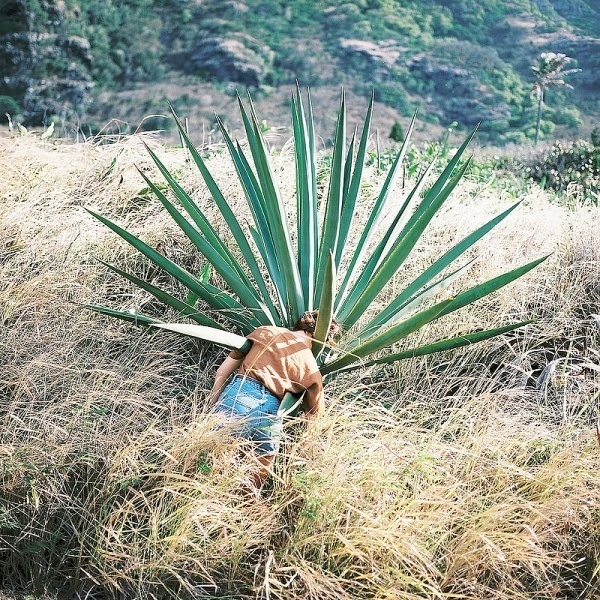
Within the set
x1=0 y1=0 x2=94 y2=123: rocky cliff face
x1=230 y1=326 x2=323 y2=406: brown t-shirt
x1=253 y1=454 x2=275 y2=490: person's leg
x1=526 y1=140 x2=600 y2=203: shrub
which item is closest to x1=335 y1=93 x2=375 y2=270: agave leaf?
x1=230 y1=326 x2=323 y2=406: brown t-shirt

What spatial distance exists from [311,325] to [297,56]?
2797 cm

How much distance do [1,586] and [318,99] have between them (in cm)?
2533

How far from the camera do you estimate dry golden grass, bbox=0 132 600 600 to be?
101 inches

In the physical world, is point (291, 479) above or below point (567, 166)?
above

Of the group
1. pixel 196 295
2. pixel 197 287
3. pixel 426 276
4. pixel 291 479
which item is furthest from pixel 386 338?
pixel 196 295

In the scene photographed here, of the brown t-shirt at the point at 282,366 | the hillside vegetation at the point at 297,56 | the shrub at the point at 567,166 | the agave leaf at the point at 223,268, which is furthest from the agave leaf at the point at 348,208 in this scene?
the hillside vegetation at the point at 297,56

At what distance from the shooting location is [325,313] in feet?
9.36

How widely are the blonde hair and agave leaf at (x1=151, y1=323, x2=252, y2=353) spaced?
0.23 metres

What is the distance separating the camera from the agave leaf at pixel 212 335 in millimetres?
2648

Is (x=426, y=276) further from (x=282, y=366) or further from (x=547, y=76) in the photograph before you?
(x=547, y=76)

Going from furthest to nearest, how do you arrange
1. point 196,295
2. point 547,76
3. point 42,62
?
point 42,62 < point 547,76 < point 196,295

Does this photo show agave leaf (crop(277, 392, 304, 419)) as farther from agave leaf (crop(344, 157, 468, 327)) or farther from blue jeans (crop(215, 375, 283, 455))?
agave leaf (crop(344, 157, 468, 327))

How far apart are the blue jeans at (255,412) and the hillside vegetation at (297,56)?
2167 cm

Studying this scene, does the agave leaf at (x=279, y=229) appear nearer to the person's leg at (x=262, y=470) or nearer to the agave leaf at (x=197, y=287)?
the agave leaf at (x=197, y=287)
